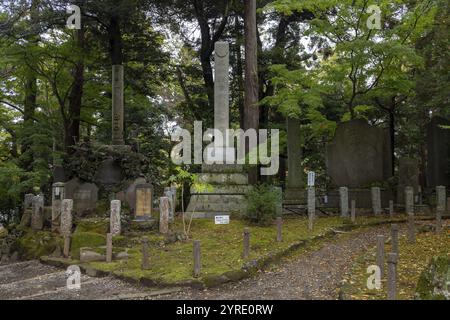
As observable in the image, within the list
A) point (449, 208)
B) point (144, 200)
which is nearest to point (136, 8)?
point (144, 200)

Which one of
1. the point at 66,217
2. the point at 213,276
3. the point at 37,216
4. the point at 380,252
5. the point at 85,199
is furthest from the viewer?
the point at 85,199

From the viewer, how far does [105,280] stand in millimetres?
7930

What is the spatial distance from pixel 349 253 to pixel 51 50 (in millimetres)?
14038

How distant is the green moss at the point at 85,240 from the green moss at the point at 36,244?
1.59 ft

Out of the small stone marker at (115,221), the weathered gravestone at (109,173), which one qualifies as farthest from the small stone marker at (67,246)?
the weathered gravestone at (109,173)

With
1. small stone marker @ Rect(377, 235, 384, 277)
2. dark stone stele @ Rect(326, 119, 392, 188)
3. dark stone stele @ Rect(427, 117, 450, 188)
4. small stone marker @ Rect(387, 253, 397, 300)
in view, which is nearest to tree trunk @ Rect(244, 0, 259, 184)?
dark stone stele @ Rect(326, 119, 392, 188)

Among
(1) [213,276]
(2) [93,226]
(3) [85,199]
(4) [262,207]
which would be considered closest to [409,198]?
(4) [262,207]

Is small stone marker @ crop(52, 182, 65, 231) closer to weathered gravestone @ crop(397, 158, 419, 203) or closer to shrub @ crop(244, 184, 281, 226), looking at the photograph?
shrub @ crop(244, 184, 281, 226)

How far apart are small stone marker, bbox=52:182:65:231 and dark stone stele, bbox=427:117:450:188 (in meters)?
14.3

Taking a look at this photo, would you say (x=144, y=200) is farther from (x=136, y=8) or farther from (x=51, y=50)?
(x=136, y=8)

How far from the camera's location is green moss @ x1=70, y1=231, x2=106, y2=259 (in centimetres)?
1005

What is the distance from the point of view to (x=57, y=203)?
12.1 metres

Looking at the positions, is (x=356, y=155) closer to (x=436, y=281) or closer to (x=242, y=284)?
(x=242, y=284)

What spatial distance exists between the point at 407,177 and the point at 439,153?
2729 millimetres
